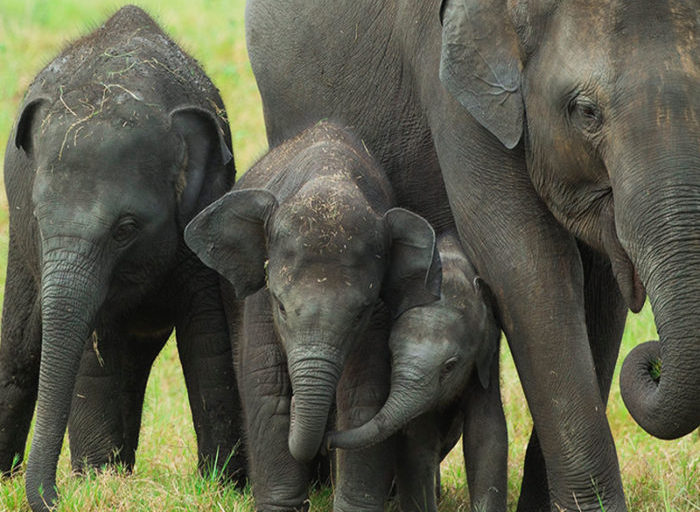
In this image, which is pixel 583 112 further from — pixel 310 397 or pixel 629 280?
pixel 310 397

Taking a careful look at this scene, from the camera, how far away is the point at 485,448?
510 centimetres

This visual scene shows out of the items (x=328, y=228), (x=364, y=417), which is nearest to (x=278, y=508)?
(x=364, y=417)

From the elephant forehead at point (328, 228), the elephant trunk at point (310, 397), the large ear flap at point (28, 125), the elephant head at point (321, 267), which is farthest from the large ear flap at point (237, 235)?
the large ear flap at point (28, 125)

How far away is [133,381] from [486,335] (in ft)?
6.00

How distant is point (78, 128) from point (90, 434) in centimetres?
128

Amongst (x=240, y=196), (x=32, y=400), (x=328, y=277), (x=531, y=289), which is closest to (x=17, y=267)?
(x=32, y=400)

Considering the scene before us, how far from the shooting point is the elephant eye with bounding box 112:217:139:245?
553 centimetres

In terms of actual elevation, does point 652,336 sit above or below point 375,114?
below

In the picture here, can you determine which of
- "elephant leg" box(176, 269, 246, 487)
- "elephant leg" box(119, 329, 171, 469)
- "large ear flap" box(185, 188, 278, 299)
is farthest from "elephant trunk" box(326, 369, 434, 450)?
"elephant leg" box(119, 329, 171, 469)

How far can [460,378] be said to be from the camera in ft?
16.7

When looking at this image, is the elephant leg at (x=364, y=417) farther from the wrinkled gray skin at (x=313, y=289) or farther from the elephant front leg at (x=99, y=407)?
the elephant front leg at (x=99, y=407)

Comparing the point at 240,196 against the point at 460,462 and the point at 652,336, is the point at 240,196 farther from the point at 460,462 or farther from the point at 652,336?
the point at 652,336

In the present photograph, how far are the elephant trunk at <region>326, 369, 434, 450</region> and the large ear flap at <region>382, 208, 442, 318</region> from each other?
0.26 m

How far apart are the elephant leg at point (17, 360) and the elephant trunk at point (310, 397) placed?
167 centimetres
